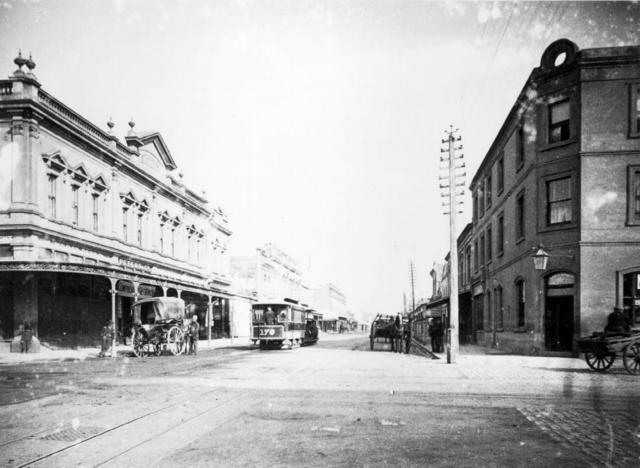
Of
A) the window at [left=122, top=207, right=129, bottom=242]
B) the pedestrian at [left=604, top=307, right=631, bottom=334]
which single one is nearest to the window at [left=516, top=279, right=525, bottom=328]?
the pedestrian at [left=604, top=307, right=631, bottom=334]

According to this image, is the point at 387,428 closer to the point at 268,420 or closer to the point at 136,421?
the point at 268,420

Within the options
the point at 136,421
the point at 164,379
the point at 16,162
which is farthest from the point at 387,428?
the point at 16,162

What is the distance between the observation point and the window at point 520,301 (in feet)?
76.9

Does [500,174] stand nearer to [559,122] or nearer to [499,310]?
[499,310]

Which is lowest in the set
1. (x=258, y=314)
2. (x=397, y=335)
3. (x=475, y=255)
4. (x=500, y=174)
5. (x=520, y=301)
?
(x=397, y=335)

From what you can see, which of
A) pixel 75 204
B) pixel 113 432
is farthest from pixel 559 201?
pixel 75 204

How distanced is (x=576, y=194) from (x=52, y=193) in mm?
22654

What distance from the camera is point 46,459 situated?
5777mm

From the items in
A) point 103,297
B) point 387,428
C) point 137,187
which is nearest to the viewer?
point 387,428

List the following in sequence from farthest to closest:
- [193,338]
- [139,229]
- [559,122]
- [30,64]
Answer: [139,229] < [193,338] < [30,64] < [559,122]

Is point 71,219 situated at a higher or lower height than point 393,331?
higher

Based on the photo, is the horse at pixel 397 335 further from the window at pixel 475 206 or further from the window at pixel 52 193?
the window at pixel 52 193

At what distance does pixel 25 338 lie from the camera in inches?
879

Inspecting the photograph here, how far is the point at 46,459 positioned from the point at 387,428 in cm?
416
